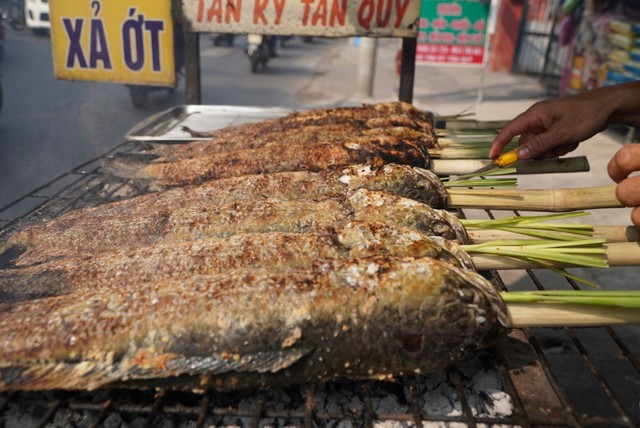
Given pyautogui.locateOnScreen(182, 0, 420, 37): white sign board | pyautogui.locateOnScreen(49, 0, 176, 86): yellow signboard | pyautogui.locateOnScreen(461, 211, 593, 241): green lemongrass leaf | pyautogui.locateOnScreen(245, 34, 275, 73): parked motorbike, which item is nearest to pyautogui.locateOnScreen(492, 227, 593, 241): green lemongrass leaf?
pyautogui.locateOnScreen(461, 211, 593, 241): green lemongrass leaf

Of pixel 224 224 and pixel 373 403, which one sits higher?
pixel 224 224

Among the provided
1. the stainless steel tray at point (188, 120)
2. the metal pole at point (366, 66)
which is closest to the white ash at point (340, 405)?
the stainless steel tray at point (188, 120)

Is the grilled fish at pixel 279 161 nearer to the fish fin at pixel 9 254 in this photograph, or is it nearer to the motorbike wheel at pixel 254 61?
the fish fin at pixel 9 254

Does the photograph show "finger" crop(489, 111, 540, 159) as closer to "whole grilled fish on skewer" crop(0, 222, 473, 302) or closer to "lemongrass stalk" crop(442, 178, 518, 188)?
"lemongrass stalk" crop(442, 178, 518, 188)

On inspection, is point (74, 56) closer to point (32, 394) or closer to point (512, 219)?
point (32, 394)

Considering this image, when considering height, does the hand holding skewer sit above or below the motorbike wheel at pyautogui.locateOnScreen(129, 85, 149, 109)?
above

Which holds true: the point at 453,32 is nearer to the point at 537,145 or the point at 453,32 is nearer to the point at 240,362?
the point at 537,145

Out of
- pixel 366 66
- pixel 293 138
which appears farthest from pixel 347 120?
pixel 366 66
